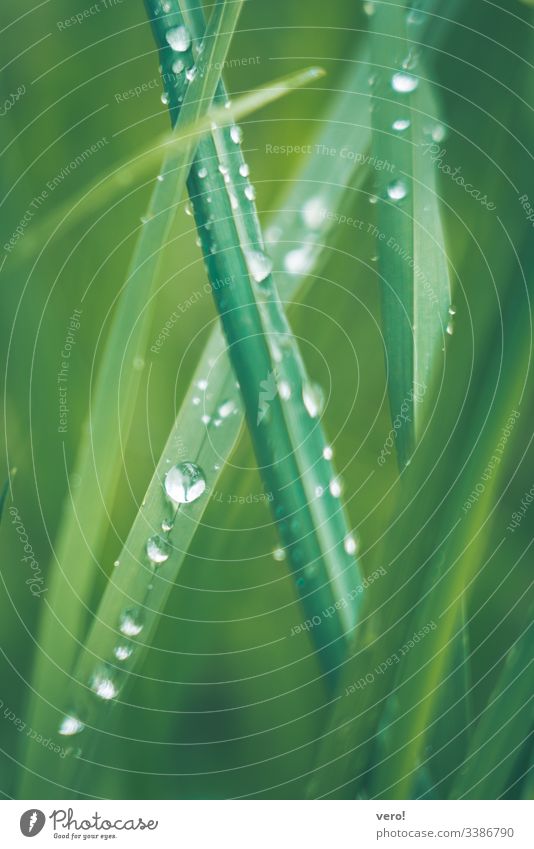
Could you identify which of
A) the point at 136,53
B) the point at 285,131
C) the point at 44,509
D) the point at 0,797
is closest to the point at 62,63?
the point at 136,53

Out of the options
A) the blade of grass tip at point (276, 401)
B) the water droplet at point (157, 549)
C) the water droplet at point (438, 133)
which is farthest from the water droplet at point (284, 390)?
the water droplet at point (438, 133)

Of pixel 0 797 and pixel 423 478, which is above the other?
pixel 423 478

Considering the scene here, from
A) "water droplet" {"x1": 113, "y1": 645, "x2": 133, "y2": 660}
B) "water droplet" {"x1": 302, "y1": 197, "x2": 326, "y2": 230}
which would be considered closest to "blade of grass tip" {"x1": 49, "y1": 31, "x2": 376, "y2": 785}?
"water droplet" {"x1": 113, "y1": 645, "x2": 133, "y2": 660}

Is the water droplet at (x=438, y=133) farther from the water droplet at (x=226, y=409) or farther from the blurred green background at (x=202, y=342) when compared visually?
the water droplet at (x=226, y=409)

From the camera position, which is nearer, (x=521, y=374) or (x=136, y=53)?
(x=521, y=374)

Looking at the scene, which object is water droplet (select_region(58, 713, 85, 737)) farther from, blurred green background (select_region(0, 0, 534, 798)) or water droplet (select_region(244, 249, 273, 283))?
water droplet (select_region(244, 249, 273, 283))

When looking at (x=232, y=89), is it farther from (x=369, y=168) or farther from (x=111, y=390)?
(x=111, y=390)

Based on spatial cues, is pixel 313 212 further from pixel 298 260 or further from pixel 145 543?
pixel 145 543
